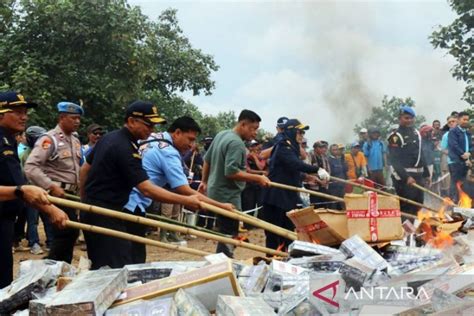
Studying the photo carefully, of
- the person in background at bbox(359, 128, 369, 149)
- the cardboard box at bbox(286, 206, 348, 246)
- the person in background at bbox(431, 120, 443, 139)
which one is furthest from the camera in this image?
the person in background at bbox(431, 120, 443, 139)

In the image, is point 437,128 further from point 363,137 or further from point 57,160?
point 57,160

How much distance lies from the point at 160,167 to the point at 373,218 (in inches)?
73.3

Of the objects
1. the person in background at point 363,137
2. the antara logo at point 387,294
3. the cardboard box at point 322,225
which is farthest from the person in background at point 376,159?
the antara logo at point 387,294

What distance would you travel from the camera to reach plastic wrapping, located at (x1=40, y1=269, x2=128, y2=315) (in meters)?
3.19

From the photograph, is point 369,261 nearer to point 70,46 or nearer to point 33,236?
point 33,236

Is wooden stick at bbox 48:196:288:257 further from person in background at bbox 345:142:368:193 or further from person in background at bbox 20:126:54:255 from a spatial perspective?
person in background at bbox 345:142:368:193

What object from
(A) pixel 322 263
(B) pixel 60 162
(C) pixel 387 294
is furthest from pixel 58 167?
(C) pixel 387 294

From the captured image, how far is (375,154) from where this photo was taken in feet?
41.3

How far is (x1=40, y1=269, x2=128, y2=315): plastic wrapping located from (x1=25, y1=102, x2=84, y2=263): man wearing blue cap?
201 cm

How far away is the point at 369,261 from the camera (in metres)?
4.59

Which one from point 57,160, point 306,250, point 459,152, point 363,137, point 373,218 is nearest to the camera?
point 306,250

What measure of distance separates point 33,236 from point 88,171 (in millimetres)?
4014

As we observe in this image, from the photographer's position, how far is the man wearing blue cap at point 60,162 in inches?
233

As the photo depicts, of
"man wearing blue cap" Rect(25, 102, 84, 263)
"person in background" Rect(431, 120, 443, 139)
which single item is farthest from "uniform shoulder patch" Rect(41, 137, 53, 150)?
"person in background" Rect(431, 120, 443, 139)
